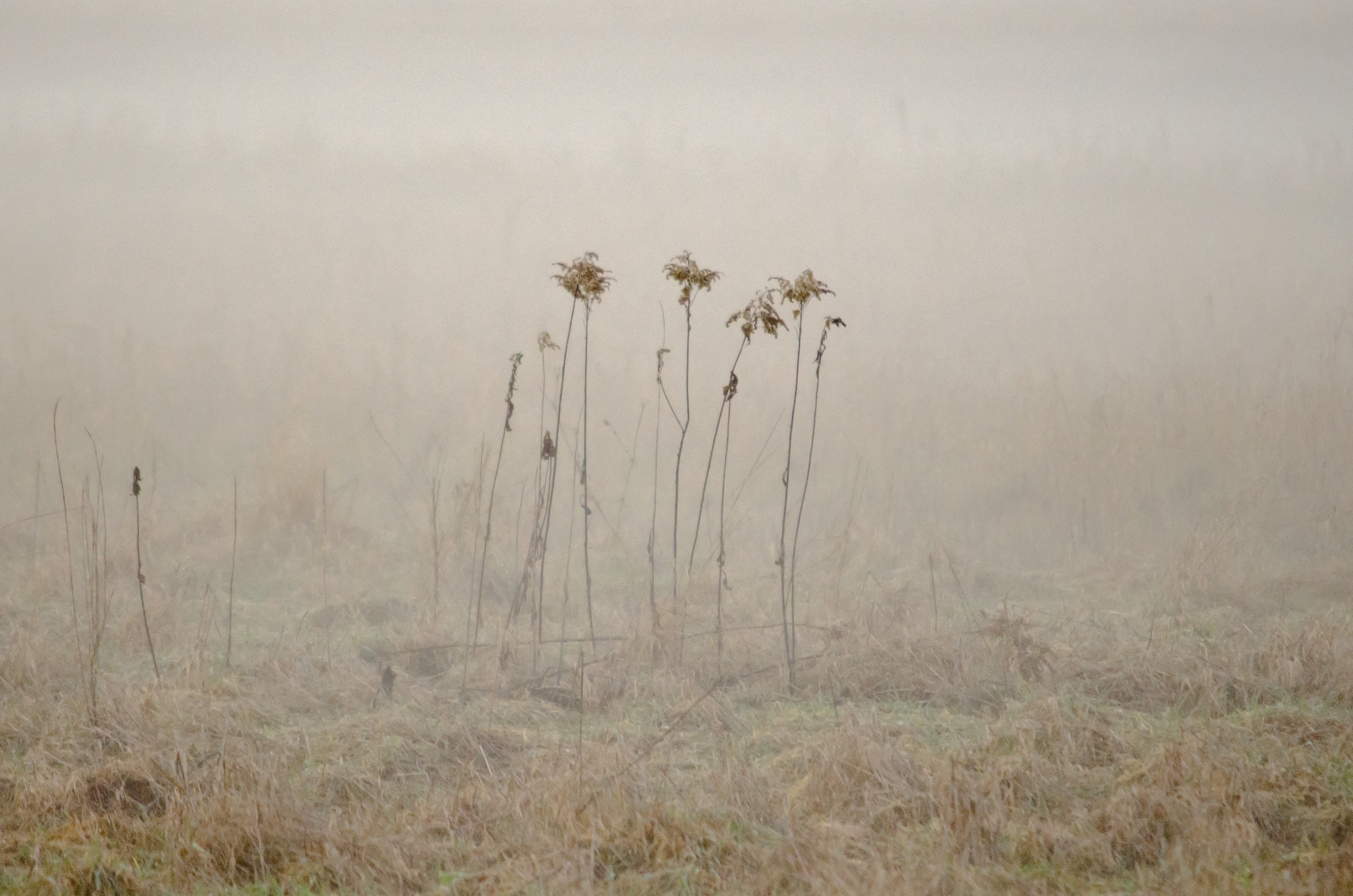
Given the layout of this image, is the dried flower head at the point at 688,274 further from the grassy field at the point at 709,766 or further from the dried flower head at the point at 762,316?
the grassy field at the point at 709,766

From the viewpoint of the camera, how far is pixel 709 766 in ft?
10.2

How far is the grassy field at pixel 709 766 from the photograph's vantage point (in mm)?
2408

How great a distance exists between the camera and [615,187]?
1419cm

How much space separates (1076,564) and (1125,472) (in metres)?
1.25

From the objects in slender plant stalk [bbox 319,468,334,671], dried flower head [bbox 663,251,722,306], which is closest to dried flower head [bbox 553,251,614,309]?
dried flower head [bbox 663,251,722,306]

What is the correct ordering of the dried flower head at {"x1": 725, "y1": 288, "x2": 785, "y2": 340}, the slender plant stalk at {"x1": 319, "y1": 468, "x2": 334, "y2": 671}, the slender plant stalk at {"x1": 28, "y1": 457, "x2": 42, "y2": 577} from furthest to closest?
1. the slender plant stalk at {"x1": 28, "y1": 457, "x2": 42, "y2": 577}
2. the slender plant stalk at {"x1": 319, "y1": 468, "x2": 334, "y2": 671}
3. the dried flower head at {"x1": 725, "y1": 288, "x2": 785, "y2": 340}

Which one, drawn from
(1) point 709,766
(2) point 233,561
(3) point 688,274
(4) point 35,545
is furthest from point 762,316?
(4) point 35,545

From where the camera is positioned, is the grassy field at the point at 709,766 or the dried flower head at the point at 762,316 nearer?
the grassy field at the point at 709,766

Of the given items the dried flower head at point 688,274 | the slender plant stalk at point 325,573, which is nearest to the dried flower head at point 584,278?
the dried flower head at point 688,274

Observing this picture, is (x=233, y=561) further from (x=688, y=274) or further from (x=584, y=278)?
(x=688, y=274)

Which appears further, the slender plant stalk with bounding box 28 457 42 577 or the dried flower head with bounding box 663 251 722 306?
the slender plant stalk with bounding box 28 457 42 577

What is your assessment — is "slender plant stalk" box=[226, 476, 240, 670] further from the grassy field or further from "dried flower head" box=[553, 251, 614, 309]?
"dried flower head" box=[553, 251, 614, 309]

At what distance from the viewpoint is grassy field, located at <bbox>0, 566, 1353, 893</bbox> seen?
241 cm

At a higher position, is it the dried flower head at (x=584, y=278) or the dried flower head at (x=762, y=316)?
the dried flower head at (x=584, y=278)
